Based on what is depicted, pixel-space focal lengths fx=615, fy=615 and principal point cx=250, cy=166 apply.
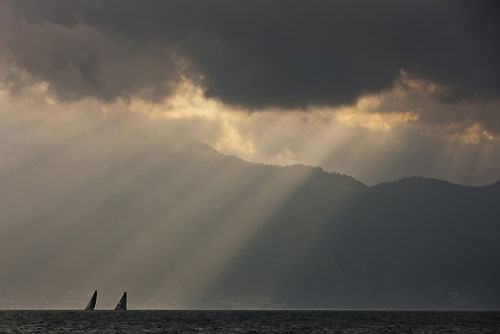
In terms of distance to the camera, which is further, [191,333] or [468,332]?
[468,332]

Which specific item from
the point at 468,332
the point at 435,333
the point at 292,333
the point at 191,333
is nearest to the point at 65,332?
the point at 191,333

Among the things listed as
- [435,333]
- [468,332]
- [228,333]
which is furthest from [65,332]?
[468,332]

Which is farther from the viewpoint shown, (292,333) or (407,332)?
(407,332)

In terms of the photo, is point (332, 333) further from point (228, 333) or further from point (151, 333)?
point (151, 333)

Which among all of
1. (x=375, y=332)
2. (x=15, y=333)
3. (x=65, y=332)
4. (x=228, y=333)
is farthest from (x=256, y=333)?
(x=15, y=333)

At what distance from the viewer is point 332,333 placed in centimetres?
12900

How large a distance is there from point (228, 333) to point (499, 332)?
59.6m

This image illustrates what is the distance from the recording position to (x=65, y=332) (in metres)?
125

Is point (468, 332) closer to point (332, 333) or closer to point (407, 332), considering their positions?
point (407, 332)

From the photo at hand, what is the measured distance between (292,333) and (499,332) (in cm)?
4607

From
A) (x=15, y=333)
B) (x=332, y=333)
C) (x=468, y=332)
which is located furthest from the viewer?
(x=468, y=332)

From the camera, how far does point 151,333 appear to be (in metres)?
124

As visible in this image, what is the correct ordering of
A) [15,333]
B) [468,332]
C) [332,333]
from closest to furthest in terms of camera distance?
[15,333]
[332,333]
[468,332]

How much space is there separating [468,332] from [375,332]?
2228cm
